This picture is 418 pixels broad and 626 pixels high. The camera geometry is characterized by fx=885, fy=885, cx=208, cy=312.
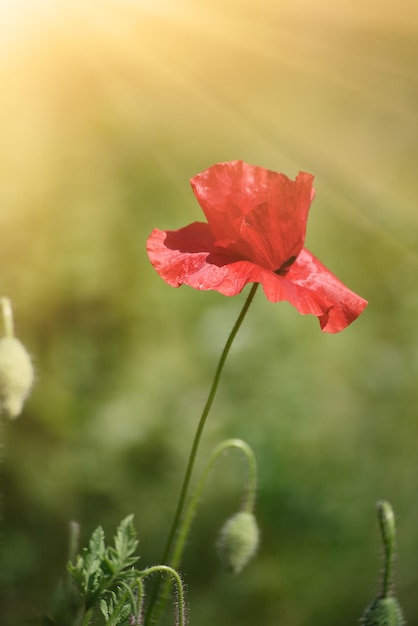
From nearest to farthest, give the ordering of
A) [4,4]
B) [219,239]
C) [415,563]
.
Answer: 1. [219,239]
2. [4,4]
3. [415,563]

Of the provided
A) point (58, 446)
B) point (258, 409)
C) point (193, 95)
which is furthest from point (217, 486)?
point (193, 95)

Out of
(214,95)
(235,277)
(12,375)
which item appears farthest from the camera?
(214,95)

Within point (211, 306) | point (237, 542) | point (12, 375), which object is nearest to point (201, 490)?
point (237, 542)

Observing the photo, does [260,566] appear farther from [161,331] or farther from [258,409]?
[161,331]

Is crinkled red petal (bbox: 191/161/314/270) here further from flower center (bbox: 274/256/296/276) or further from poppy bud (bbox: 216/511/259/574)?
poppy bud (bbox: 216/511/259/574)

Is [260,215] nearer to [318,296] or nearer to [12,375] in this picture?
[318,296]

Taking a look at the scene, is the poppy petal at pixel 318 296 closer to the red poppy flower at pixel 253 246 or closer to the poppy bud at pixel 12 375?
the red poppy flower at pixel 253 246
